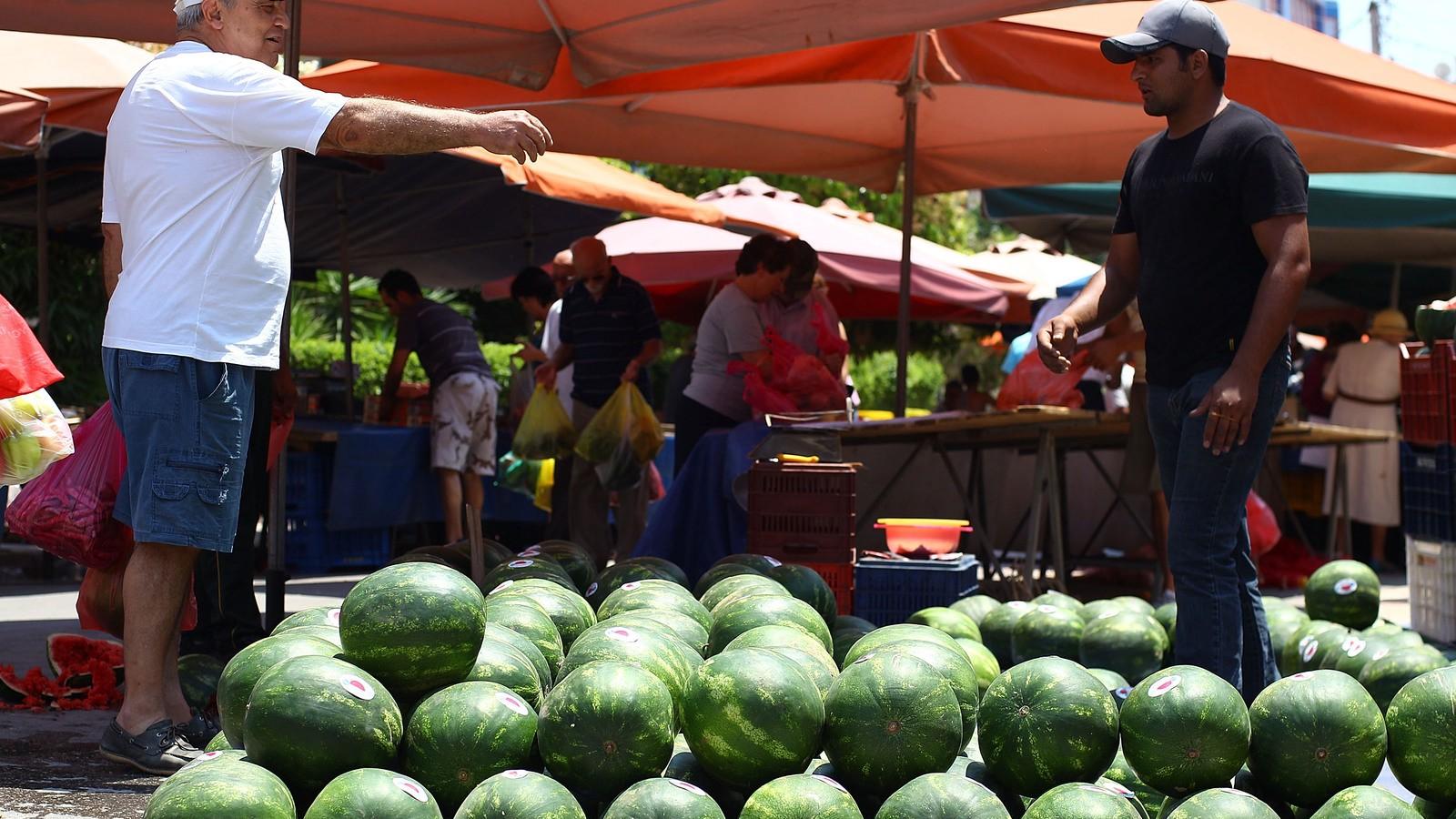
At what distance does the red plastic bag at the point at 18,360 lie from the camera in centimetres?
392

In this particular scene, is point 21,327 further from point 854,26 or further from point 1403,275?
point 1403,275

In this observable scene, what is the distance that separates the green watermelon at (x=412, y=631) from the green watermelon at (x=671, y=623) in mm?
474

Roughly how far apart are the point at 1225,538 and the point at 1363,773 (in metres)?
1.06

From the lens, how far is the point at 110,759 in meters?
3.97

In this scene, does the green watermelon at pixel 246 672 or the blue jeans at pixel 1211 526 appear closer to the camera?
the green watermelon at pixel 246 672

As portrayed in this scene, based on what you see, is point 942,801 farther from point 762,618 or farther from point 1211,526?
point 1211,526

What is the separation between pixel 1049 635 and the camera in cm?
470

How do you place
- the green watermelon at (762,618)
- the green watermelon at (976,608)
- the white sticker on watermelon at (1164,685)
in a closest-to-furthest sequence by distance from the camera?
the white sticker on watermelon at (1164,685)
the green watermelon at (762,618)
the green watermelon at (976,608)

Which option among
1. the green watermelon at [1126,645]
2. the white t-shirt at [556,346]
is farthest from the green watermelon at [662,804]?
the white t-shirt at [556,346]

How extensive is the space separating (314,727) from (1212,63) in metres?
2.98

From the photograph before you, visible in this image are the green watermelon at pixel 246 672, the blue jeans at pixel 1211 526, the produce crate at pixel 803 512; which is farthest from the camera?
the produce crate at pixel 803 512

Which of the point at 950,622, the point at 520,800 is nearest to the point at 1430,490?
the point at 950,622

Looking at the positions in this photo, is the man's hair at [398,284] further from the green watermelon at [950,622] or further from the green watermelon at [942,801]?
the green watermelon at [942,801]

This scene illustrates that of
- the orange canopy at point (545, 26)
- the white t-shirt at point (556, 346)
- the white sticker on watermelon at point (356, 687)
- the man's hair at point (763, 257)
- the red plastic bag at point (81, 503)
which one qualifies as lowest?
the white sticker on watermelon at point (356, 687)
